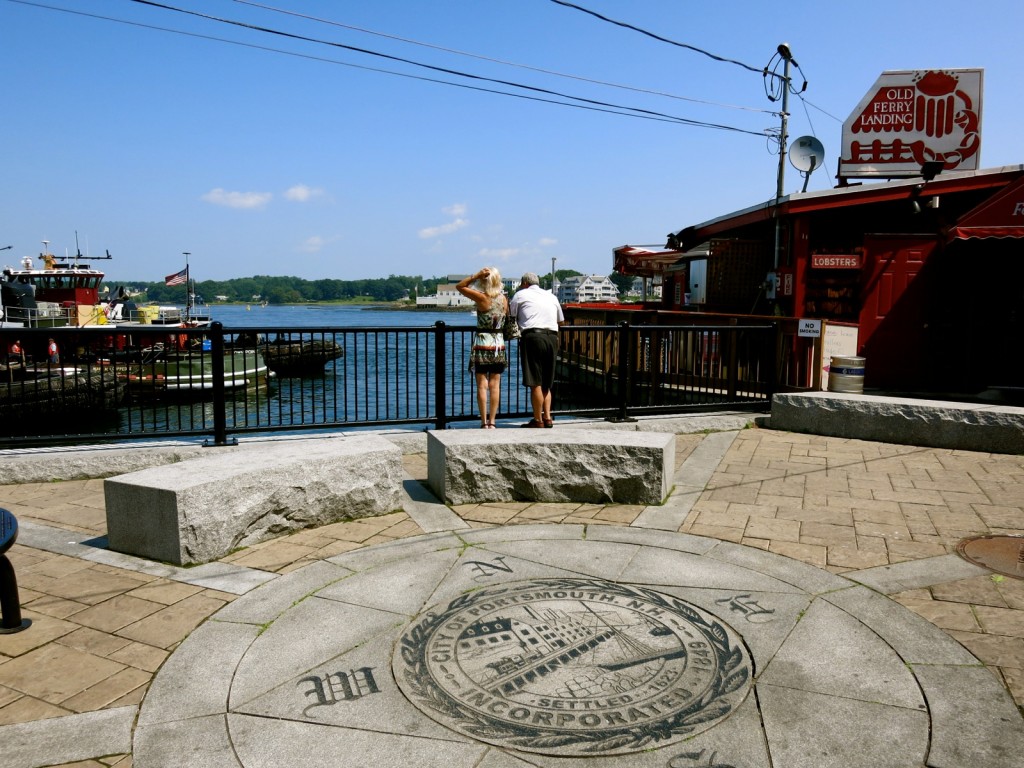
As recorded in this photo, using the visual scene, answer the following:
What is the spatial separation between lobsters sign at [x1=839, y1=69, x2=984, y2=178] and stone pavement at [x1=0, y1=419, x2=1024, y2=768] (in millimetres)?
10359

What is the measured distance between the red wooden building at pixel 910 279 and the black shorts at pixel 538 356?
6482mm

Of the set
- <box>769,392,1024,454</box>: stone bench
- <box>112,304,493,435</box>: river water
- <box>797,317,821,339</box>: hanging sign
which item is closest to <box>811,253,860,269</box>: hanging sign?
<box>797,317,821,339</box>: hanging sign

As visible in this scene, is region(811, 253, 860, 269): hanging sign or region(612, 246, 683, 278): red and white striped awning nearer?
region(811, 253, 860, 269): hanging sign

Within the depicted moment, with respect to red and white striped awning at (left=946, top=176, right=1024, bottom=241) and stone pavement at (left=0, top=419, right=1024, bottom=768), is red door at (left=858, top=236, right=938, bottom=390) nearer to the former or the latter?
red and white striped awning at (left=946, top=176, right=1024, bottom=241)

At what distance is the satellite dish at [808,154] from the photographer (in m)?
14.6

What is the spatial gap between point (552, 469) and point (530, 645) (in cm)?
243

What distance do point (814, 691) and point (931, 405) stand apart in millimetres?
6074

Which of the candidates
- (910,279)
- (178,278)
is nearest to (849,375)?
(910,279)

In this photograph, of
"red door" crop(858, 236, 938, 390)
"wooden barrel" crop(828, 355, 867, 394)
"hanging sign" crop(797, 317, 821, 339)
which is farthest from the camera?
"red door" crop(858, 236, 938, 390)

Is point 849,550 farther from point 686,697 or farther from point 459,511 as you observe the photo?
point 459,511

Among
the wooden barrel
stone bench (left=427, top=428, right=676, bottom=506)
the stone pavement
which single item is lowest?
the stone pavement

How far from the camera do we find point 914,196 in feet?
37.7

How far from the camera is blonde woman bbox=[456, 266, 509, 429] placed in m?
7.32

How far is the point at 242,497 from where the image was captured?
449cm
